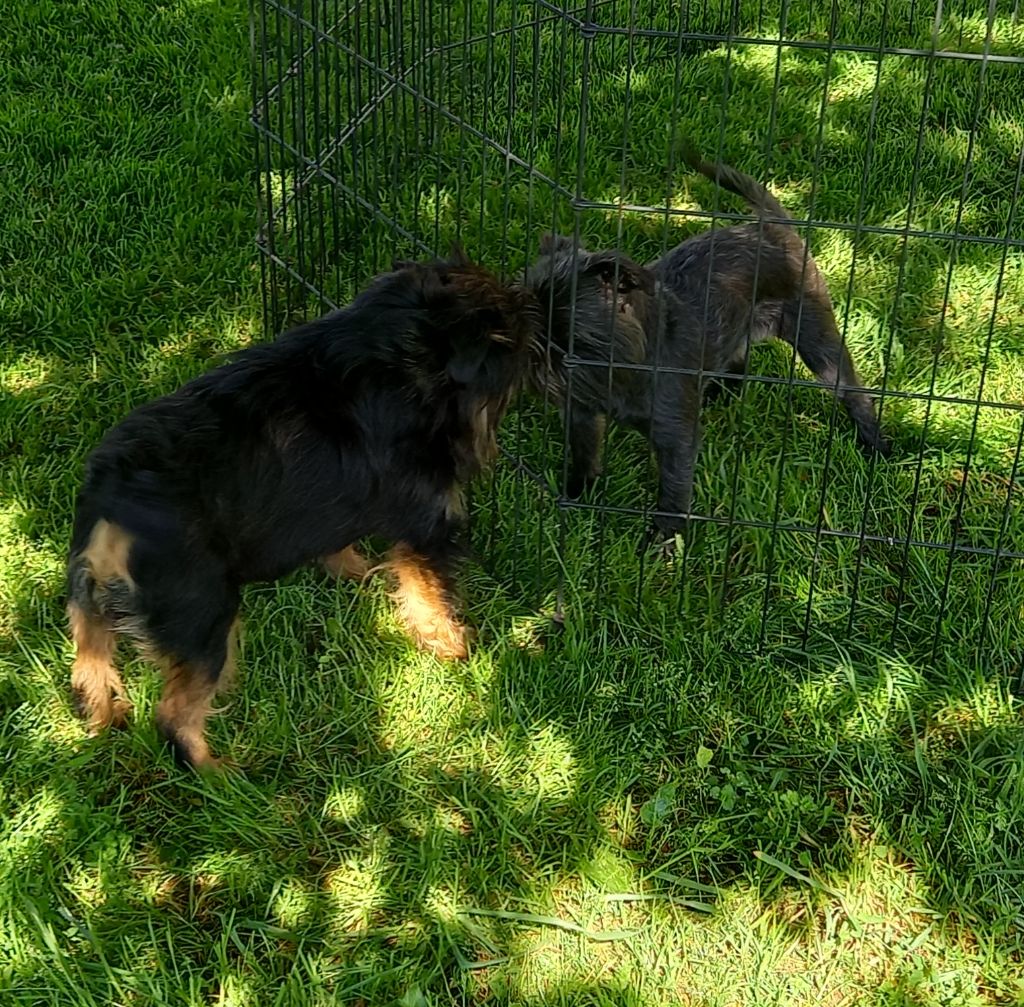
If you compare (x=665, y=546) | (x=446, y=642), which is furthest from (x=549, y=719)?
(x=665, y=546)

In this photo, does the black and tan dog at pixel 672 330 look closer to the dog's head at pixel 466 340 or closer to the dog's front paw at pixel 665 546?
the dog's front paw at pixel 665 546

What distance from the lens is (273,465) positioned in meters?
2.98

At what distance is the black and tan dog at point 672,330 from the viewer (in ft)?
11.1

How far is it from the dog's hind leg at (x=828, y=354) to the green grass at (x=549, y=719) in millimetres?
93

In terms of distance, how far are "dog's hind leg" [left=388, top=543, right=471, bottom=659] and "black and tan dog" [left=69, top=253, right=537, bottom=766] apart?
0.17 meters

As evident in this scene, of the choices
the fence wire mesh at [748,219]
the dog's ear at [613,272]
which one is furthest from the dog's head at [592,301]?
the fence wire mesh at [748,219]

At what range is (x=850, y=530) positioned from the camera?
150 inches

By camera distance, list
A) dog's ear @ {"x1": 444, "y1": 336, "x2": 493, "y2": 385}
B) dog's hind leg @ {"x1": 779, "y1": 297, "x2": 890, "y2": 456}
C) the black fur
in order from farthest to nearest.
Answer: dog's hind leg @ {"x1": 779, "y1": 297, "x2": 890, "y2": 456} < the black fur < dog's ear @ {"x1": 444, "y1": 336, "x2": 493, "y2": 385}

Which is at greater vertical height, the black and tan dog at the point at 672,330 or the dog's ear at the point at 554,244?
the dog's ear at the point at 554,244

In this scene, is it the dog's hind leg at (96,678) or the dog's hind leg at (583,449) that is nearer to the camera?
the dog's hind leg at (96,678)

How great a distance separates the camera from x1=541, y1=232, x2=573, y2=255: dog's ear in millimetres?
3585

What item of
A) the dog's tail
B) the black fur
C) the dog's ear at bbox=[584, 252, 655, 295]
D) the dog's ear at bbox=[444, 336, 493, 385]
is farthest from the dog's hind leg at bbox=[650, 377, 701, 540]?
the dog's ear at bbox=[444, 336, 493, 385]

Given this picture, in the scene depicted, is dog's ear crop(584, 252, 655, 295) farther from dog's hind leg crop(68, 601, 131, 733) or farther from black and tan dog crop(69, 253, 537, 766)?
dog's hind leg crop(68, 601, 131, 733)

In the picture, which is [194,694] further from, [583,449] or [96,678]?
[583,449]
